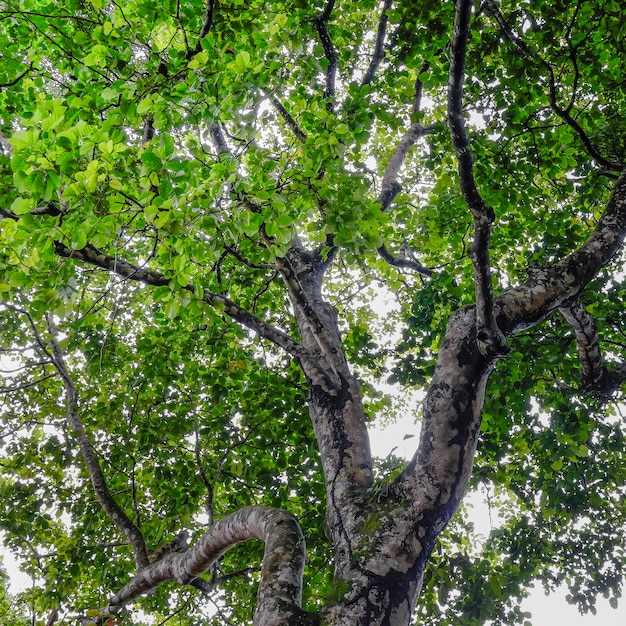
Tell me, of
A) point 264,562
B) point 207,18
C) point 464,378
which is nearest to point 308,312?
point 464,378

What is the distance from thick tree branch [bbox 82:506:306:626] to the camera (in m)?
2.57

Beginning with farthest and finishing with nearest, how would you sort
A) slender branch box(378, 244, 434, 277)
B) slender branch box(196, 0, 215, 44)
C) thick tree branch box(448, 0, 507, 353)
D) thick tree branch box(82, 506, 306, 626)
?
slender branch box(378, 244, 434, 277), slender branch box(196, 0, 215, 44), thick tree branch box(448, 0, 507, 353), thick tree branch box(82, 506, 306, 626)

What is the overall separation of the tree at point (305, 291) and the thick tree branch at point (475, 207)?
15 mm

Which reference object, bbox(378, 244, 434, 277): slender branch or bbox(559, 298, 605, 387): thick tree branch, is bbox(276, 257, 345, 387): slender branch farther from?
bbox(378, 244, 434, 277): slender branch

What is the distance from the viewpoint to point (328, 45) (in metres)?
5.19

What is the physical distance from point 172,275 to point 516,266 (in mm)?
6256

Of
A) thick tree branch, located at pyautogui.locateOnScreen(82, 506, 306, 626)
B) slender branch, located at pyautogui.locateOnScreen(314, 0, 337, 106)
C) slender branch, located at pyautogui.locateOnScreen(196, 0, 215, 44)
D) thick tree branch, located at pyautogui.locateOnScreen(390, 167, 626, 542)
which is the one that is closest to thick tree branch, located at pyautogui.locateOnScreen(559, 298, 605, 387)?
thick tree branch, located at pyautogui.locateOnScreen(390, 167, 626, 542)

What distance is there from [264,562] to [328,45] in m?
5.38

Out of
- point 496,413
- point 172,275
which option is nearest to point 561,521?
point 496,413

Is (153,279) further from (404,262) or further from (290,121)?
(404,262)

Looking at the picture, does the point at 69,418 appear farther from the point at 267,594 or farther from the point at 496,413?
Result: the point at 496,413

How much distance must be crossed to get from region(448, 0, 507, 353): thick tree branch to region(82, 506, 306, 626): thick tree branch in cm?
192

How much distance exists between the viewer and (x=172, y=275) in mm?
3029

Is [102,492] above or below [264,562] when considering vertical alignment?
above
